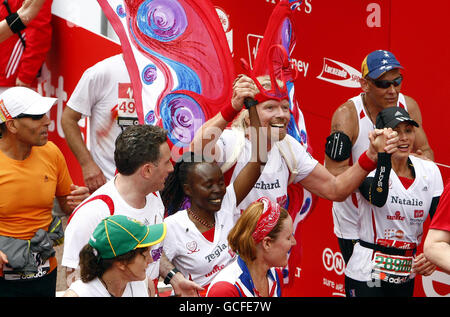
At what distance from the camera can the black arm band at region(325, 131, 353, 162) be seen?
206 inches

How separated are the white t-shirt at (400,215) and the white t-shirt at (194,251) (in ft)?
3.37

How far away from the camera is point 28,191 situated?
15.1 ft

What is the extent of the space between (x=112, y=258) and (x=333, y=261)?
130 inches

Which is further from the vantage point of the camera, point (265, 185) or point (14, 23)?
point (14, 23)

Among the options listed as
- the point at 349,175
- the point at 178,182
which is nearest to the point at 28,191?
the point at 178,182

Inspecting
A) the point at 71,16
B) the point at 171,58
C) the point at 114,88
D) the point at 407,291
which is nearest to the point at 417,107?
the point at 407,291

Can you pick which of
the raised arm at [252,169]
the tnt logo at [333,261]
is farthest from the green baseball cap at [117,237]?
the tnt logo at [333,261]

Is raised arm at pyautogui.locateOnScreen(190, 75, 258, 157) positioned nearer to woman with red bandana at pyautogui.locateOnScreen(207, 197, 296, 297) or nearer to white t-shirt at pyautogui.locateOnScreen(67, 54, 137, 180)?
woman with red bandana at pyautogui.locateOnScreen(207, 197, 296, 297)

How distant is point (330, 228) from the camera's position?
641cm

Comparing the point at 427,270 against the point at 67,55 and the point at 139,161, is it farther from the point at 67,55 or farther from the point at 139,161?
the point at 67,55

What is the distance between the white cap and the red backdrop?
2.48m

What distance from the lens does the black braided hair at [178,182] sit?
4598 mm

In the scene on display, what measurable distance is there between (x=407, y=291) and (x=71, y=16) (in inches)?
170

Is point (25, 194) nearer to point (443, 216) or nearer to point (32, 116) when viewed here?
point (32, 116)
